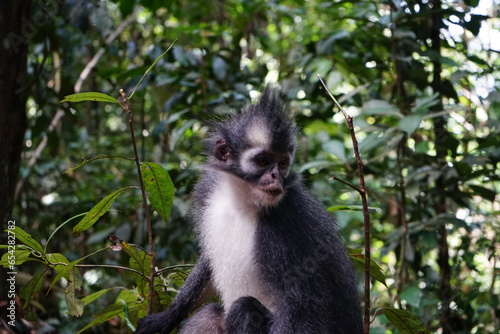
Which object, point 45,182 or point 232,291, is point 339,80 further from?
point 45,182

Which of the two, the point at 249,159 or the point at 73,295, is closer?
the point at 73,295

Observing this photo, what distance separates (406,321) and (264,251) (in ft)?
3.03

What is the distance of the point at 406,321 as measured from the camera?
3.19 meters

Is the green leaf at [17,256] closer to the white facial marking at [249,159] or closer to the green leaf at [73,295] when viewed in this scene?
the green leaf at [73,295]

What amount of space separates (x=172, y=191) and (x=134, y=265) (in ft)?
1.72

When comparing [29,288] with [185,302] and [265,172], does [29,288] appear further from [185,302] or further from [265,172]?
[265,172]

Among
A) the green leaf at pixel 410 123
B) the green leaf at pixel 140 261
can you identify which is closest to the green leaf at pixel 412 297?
the green leaf at pixel 410 123

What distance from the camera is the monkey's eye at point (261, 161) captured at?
12.2 ft

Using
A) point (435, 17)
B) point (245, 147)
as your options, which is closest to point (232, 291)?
point (245, 147)

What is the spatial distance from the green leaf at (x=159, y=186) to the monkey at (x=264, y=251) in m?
0.64

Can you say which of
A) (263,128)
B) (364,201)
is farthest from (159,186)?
(364,201)

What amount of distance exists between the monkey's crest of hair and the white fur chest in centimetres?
27

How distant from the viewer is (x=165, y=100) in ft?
21.1

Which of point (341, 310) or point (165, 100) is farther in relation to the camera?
point (165, 100)
